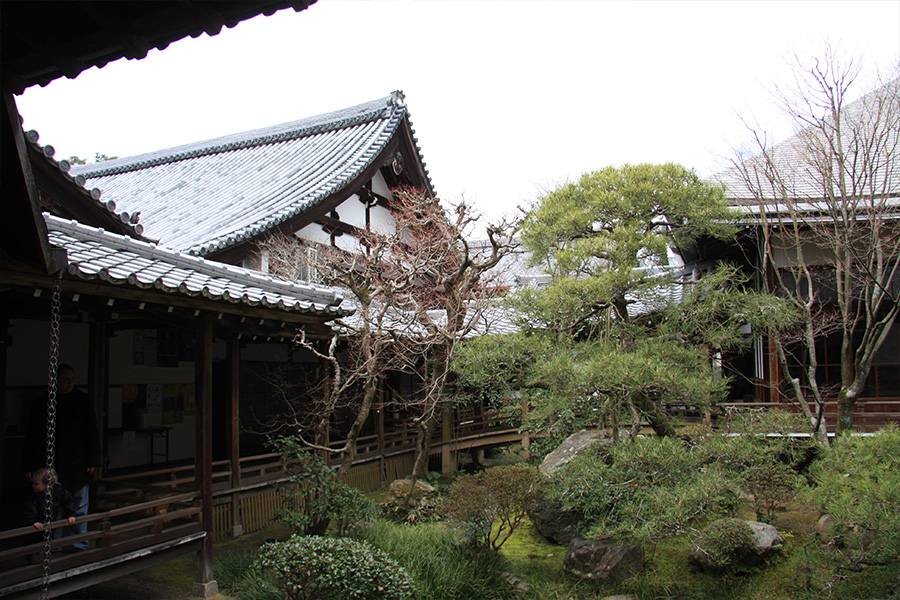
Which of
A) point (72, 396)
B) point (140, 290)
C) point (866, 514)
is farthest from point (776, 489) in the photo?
point (72, 396)

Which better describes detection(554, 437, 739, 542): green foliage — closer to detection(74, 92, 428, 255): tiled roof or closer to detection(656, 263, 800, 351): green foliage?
detection(656, 263, 800, 351): green foliage

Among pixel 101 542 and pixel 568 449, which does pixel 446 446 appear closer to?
pixel 568 449

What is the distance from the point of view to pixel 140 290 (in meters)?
5.57

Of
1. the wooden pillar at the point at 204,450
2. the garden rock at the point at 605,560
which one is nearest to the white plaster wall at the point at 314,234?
the wooden pillar at the point at 204,450

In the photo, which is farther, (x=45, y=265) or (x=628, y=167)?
(x=628, y=167)

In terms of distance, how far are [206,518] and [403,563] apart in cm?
234

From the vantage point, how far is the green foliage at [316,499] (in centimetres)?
779

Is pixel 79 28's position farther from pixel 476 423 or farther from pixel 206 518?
pixel 476 423

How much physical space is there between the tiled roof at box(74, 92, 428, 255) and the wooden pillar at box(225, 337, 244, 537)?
239 cm

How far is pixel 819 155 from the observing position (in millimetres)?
8547

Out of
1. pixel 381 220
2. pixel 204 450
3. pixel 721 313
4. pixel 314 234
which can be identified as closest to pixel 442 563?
pixel 204 450

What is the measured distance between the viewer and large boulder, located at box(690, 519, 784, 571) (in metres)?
7.51

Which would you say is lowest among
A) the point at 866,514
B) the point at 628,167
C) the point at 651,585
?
the point at 651,585

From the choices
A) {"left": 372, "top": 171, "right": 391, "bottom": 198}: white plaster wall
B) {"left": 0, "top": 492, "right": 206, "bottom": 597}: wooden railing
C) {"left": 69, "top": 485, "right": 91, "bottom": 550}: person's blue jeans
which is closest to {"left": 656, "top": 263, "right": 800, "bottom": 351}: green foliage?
{"left": 0, "top": 492, "right": 206, "bottom": 597}: wooden railing
